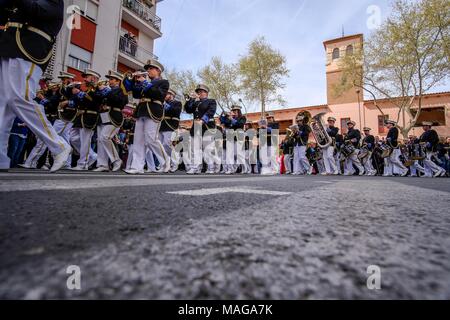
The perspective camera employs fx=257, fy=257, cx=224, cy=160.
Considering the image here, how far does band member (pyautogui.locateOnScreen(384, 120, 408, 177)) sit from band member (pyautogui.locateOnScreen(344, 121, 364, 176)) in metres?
1.14

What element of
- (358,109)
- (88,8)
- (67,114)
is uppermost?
(88,8)

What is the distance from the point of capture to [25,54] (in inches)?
117

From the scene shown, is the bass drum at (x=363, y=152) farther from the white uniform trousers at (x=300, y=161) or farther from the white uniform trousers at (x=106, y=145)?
the white uniform trousers at (x=106, y=145)

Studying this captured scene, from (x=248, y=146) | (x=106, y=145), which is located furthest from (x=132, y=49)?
(x=106, y=145)

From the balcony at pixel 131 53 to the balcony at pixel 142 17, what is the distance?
5.57ft

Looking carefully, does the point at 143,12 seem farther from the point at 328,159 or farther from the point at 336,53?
the point at 336,53

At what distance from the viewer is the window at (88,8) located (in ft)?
46.6

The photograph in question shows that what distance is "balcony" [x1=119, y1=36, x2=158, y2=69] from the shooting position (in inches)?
675

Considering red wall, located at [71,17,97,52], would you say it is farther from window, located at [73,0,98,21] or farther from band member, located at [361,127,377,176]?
band member, located at [361,127,377,176]

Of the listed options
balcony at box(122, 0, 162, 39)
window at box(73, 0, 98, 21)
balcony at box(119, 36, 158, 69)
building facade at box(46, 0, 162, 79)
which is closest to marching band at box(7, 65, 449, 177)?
building facade at box(46, 0, 162, 79)

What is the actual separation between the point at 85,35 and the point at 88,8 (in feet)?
5.86

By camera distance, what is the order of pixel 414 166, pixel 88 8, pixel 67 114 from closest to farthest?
pixel 67 114 → pixel 414 166 → pixel 88 8

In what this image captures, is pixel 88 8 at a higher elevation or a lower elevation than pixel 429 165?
higher
